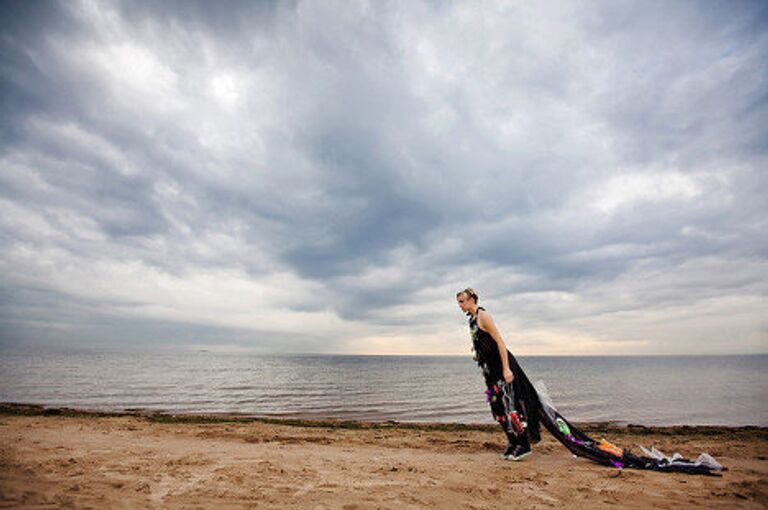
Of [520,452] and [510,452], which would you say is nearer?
[520,452]

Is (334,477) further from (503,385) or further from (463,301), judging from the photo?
(463,301)

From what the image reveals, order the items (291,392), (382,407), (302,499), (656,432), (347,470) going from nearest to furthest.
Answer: (302,499), (347,470), (656,432), (382,407), (291,392)

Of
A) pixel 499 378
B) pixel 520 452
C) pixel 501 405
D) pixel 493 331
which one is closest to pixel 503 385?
pixel 499 378

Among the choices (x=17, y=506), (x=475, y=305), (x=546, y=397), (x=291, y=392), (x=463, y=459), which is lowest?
(x=291, y=392)

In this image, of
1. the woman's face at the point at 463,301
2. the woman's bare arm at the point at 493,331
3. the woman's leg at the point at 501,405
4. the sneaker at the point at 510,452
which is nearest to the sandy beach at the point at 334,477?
the sneaker at the point at 510,452

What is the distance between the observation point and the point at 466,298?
6629 mm

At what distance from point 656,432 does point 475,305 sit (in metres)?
10.7

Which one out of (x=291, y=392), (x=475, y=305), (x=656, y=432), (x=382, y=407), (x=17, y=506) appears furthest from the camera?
(x=291, y=392)

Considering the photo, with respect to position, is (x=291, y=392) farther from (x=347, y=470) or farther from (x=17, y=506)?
(x=17, y=506)

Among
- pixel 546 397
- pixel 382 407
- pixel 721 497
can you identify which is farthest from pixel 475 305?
pixel 382 407

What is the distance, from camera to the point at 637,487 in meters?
5.20

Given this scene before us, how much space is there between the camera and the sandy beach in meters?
4.54

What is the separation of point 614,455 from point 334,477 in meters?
4.63

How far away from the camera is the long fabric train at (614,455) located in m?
5.93
